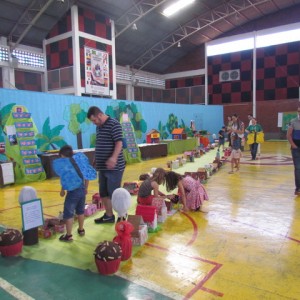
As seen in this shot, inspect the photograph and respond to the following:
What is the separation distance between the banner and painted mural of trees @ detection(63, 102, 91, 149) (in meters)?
5.10

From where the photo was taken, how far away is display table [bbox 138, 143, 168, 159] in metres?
10.9

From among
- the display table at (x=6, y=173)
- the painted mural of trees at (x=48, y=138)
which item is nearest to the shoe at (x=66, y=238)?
the display table at (x=6, y=173)

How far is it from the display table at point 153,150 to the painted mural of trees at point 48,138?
10.2 feet

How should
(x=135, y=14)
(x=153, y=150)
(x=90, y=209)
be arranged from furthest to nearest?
1. (x=135, y=14)
2. (x=153, y=150)
3. (x=90, y=209)

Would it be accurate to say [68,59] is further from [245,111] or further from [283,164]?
[245,111]

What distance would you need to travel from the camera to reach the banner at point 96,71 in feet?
47.2

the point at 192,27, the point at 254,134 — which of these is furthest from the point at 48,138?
the point at 192,27

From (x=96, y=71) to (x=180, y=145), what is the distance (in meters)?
5.51

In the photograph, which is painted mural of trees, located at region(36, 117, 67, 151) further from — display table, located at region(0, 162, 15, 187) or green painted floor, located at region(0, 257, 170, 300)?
green painted floor, located at region(0, 257, 170, 300)

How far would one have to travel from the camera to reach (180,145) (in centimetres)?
1328

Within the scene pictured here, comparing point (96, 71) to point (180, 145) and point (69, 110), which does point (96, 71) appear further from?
point (69, 110)

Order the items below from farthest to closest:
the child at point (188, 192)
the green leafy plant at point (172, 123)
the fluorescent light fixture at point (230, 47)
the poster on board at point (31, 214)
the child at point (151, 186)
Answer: the fluorescent light fixture at point (230, 47), the green leafy plant at point (172, 123), the child at point (188, 192), the child at point (151, 186), the poster on board at point (31, 214)

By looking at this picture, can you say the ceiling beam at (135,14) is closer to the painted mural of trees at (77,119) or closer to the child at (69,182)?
the painted mural of trees at (77,119)

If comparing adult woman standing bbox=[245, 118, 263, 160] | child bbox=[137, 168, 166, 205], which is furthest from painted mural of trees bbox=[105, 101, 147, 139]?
child bbox=[137, 168, 166, 205]
